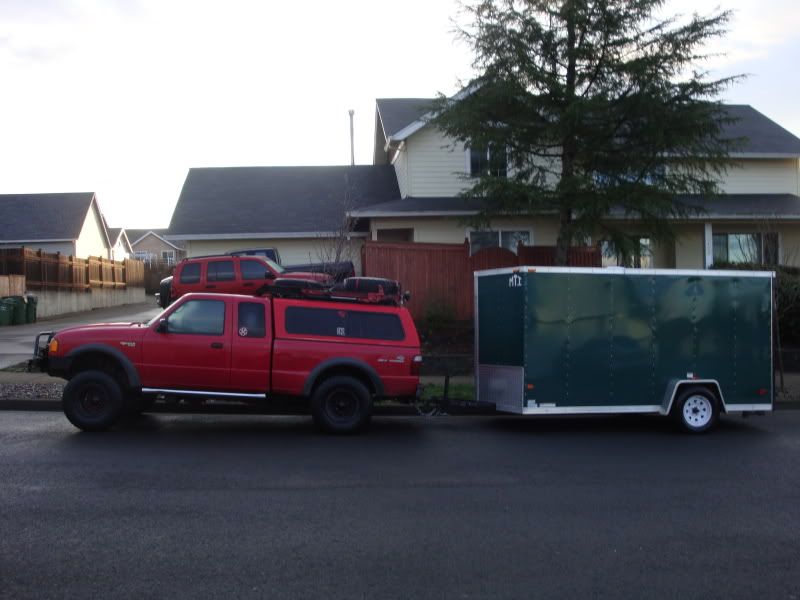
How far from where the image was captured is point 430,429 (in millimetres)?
12258

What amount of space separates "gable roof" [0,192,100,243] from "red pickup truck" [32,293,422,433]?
3197 cm

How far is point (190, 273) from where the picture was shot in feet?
63.9

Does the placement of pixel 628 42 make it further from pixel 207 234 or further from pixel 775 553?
pixel 775 553

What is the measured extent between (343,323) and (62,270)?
25197 mm

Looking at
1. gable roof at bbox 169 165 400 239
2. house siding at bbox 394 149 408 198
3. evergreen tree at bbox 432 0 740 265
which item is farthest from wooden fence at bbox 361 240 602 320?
house siding at bbox 394 149 408 198

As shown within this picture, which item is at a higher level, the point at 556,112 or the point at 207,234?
the point at 556,112

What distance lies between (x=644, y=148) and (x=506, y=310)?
8412 millimetres

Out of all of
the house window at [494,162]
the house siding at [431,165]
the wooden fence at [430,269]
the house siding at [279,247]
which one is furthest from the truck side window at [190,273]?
the house siding at [431,165]

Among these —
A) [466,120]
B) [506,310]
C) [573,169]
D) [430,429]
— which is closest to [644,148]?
[573,169]

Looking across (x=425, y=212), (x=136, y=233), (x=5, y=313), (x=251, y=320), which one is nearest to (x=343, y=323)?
(x=251, y=320)

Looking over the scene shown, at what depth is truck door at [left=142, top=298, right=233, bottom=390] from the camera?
11000 mm

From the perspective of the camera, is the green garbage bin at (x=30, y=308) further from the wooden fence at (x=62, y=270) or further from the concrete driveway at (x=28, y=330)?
the wooden fence at (x=62, y=270)

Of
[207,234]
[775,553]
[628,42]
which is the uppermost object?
[628,42]

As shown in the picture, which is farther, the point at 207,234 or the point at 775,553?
the point at 207,234
